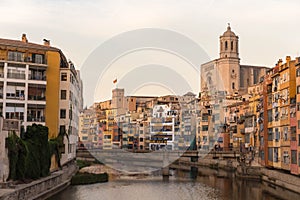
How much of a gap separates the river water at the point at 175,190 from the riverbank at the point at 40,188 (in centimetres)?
72

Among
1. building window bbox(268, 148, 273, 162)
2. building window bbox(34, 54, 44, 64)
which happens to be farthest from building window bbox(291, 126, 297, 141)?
building window bbox(34, 54, 44, 64)

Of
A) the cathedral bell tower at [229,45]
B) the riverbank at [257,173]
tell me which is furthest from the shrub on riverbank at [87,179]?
the cathedral bell tower at [229,45]

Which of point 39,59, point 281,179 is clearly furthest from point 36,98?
point 281,179

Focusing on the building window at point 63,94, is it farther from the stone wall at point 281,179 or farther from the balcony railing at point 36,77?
the stone wall at point 281,179

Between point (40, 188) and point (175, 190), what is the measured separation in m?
12.9

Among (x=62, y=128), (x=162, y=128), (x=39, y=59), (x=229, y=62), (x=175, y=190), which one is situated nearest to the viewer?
(x=175, y=190)

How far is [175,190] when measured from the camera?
40250mm

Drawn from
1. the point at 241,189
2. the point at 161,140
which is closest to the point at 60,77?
the point at 241,189

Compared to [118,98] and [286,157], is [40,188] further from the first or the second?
[118,98]

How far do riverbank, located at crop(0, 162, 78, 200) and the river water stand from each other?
719mm

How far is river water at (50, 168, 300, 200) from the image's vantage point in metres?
35.7

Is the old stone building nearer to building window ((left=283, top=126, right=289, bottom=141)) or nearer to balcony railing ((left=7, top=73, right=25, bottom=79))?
building window ((left=283, top=126, right=289, bottom=141))

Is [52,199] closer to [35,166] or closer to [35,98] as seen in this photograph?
[35,166]

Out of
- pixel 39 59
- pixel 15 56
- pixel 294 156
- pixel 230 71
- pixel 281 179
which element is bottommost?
pixel 281 179
